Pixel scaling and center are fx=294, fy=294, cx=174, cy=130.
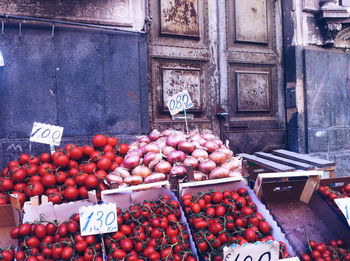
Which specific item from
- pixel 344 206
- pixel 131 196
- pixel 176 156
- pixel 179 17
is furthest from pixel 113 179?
pixel 179 17

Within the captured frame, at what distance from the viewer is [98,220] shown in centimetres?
200

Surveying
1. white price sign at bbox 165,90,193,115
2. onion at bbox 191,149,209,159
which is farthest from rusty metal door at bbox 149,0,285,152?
onion at bbox 191,149,209,159

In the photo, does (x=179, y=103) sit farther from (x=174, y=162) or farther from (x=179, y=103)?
(x=174, y=162)

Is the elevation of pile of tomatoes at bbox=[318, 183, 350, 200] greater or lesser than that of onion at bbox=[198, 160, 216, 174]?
lesser

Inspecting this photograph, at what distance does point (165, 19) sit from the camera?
4.22 metres

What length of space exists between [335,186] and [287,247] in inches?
→ 43.5

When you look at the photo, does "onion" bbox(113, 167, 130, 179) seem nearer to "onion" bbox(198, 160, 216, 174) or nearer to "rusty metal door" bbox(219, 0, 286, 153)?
"onion" bbox(198, 160, 216, 174)

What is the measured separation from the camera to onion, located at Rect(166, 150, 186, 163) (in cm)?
293

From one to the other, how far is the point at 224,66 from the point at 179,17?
1.01 metres

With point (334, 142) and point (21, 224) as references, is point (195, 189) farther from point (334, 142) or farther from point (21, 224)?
point (334, 142)

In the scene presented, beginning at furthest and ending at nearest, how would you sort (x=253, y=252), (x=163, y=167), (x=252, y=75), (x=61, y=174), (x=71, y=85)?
(x=252, y=75) < (x=71, y=85) < (x=163, y=167) < (x=61, y=174) < (x=253, y=252)

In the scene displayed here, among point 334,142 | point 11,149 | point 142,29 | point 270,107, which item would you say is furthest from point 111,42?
point 334,142

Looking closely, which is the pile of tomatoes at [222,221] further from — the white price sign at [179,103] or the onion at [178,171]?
the white price sign at [179,103]

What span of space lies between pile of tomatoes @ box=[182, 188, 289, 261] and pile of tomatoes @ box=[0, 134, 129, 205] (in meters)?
0.93
